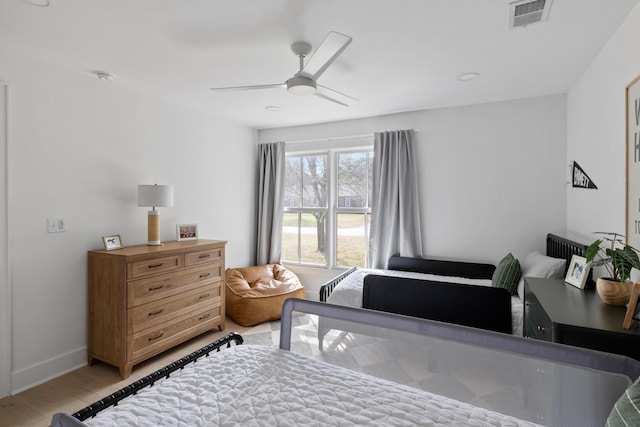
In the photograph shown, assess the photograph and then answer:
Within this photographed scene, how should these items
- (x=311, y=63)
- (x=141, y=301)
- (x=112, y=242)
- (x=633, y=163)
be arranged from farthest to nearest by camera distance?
1. (x=112, y=242)
2. (x=141, y=301)
3. (x=311, y=63)
4. (x=633, y=163)

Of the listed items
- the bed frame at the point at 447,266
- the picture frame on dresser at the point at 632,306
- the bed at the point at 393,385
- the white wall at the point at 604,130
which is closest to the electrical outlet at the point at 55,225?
the bed at the point at 393,385

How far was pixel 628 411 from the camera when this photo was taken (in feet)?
2.48

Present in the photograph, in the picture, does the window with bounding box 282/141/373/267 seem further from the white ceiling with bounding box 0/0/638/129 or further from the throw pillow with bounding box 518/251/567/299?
the throw pillow with bounding box 518/251/567/299

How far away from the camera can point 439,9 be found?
1.76m

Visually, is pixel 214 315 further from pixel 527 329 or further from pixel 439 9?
pixel 439 9

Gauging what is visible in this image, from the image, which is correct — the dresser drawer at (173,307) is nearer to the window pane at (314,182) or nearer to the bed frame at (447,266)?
the bed frame at (447,266)

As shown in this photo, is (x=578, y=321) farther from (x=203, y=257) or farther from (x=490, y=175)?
(x=203, y=257)

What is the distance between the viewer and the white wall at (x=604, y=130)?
185 cm

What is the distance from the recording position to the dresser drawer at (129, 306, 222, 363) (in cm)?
256

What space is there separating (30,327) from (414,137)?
13.3 ft

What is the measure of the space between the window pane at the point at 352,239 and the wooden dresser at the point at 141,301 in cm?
193

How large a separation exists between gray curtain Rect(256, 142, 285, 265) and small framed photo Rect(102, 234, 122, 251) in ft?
6.56

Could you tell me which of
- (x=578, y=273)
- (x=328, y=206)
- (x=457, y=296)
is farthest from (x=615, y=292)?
(x=328, y=206)

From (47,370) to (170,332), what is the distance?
88 cm
